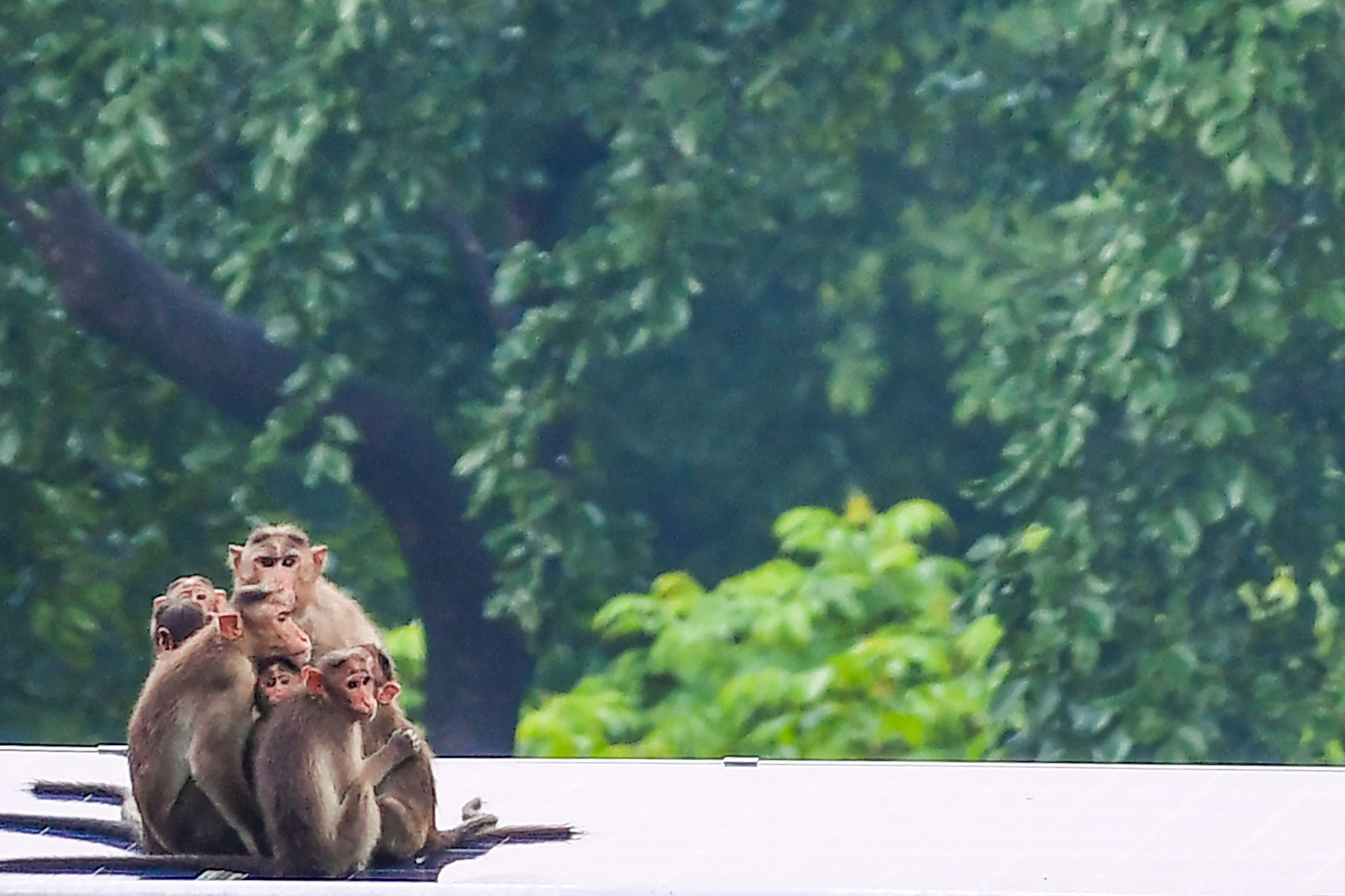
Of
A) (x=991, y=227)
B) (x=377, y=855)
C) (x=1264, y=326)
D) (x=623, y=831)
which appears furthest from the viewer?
(x=991, y=227)

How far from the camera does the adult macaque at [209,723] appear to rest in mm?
1742

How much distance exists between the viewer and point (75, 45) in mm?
5465

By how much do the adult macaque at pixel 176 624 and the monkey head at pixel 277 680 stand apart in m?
0.17

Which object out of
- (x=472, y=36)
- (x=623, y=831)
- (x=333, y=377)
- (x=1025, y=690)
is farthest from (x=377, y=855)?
(x=472, y=36)

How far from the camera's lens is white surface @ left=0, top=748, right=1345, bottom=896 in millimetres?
1854

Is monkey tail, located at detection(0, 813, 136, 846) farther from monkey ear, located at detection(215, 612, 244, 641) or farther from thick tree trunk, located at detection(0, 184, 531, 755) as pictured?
thick tree trunk, located at detection(0, 184, 531, 755)

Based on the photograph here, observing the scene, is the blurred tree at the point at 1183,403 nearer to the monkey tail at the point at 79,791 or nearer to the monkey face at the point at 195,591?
the monkey tail at the point at 79,791

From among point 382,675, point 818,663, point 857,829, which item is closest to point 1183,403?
point 818,663

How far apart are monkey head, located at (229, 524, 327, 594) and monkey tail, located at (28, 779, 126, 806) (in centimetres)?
53

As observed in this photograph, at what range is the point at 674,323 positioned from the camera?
536cm

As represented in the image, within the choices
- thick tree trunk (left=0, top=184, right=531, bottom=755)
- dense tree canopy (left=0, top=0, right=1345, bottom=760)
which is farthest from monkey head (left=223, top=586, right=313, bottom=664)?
thick tree trunk (left=0, top=184, right=531, bottom=755)

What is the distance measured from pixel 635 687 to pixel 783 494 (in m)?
1.26

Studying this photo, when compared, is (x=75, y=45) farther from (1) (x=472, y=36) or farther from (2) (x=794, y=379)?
(2) (x=794, y=379)

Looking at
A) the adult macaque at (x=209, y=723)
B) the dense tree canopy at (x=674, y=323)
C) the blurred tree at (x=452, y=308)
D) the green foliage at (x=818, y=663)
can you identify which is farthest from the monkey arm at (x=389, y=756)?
the blurred tree at (x=452, y=308)
